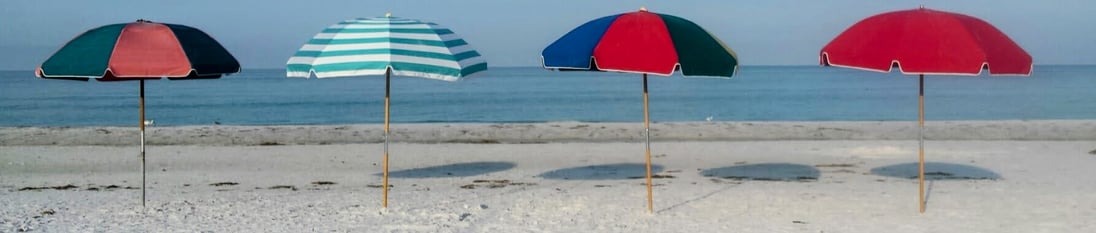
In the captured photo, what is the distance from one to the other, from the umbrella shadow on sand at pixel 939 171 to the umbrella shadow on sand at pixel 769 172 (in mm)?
916

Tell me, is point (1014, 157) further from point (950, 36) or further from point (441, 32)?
point (441, 32)

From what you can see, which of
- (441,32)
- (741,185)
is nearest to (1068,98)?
(741,185)

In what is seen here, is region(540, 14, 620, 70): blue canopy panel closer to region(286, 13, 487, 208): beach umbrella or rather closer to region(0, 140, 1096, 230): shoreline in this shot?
region(286, 13, 487, 208): beach umbrella

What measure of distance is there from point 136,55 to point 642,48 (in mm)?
4127

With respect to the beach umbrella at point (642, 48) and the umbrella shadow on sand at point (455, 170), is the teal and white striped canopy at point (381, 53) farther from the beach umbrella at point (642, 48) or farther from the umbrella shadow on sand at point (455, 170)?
the umbrella shadow on sand at point (455, 170)

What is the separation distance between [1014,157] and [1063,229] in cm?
808

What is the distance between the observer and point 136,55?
9.98m

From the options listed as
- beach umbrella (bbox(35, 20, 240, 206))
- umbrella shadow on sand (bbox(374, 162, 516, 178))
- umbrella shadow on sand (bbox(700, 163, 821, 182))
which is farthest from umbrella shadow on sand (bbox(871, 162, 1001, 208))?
beach umbrella (bbox(35, 20, 240, 206))

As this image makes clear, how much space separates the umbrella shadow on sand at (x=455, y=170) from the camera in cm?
1538

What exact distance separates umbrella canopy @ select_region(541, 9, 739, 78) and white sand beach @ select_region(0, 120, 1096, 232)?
134 centimetres

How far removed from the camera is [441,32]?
34.1 ft

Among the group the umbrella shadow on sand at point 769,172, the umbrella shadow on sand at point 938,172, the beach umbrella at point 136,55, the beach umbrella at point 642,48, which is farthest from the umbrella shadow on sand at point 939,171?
the beach umbrella at point 136,55

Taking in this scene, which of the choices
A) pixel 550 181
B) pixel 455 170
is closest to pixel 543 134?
pixel 455 170

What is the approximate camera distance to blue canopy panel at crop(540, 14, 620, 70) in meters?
9.66
